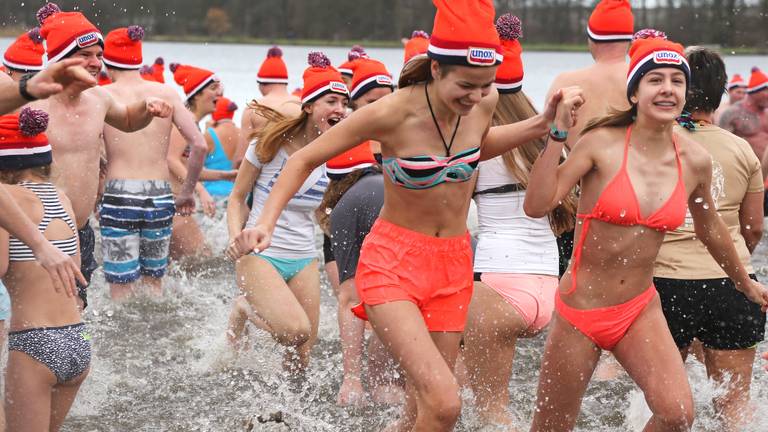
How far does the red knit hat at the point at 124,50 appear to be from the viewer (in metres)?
7.76

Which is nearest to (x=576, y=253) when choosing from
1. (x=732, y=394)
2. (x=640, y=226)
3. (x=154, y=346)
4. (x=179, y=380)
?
(x=640, y=226)

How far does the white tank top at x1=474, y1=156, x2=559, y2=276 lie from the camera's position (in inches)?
204

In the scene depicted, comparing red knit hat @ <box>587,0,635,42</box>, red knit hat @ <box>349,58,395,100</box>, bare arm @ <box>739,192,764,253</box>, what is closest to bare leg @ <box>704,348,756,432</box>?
bare arm @ <box>739,192,764,253</box>

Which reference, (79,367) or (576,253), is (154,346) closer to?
(79,367)

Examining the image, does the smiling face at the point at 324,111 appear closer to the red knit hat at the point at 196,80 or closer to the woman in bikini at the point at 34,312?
the woman in bikini at the point at 34,312

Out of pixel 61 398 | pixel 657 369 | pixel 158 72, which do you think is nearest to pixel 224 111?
pixel 158 72

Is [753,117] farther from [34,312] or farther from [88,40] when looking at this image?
[34,312]

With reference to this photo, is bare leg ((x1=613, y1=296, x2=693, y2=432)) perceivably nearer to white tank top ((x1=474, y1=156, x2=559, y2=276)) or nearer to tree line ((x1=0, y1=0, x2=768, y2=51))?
white tank top ((x1=474, y1=156, x2=559, y2=276))

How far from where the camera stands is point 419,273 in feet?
14.4

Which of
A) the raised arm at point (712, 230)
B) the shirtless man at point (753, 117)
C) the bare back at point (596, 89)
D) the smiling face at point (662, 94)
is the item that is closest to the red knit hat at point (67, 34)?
the bare back at point (596, 89)

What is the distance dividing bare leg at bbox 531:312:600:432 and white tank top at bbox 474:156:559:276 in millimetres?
694

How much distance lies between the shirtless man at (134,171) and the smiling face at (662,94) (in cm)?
395

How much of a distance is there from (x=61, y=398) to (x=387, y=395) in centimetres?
191

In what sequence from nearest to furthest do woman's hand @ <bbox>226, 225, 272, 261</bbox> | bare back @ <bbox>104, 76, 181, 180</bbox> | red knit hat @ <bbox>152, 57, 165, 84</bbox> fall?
woman's hand @ <bbox>226, 225, 272, 261</bbox> → bare back @ <bbox>104, 76, 181, 180</bbox> → red knit hat @ <bbox>152, 57, 165, 84</bbox>
